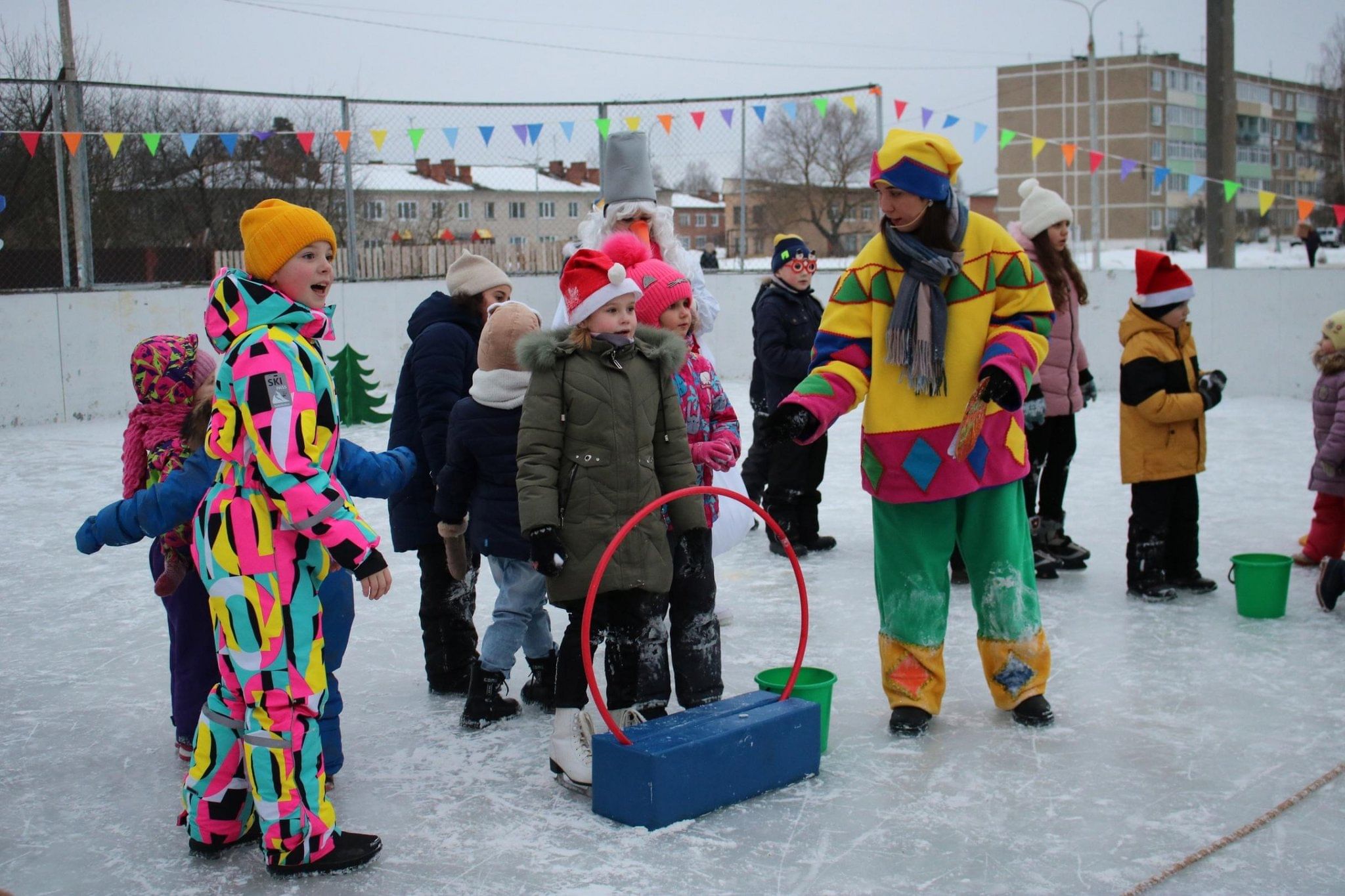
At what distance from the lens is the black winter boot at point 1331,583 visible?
182 inches

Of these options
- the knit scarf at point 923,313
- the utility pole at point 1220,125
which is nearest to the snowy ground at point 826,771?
the knit scarf at point 923,313

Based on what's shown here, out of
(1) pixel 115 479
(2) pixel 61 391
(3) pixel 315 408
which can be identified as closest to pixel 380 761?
(3) pixel 315 408

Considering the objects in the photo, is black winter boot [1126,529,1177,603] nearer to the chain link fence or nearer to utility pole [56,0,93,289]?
the chain link fence

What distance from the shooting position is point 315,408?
2709mm

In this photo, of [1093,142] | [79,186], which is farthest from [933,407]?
[1093,142]

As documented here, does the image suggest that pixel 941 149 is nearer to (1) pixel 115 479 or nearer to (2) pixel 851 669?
(2) pixel 851 669

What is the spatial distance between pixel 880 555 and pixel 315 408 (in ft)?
5.84

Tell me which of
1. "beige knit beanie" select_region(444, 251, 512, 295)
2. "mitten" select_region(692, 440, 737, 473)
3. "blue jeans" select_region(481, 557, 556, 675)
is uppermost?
"beige knit beanie" select_region(444, 251, 512, 295)

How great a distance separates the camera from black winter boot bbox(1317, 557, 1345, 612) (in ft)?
15.2

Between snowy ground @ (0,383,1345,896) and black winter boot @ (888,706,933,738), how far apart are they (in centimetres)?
5

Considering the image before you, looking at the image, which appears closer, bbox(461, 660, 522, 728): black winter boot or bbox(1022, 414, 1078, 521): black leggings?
bbox(461, 660, 522, 728): black winter boot

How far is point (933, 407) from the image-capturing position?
3535 mm

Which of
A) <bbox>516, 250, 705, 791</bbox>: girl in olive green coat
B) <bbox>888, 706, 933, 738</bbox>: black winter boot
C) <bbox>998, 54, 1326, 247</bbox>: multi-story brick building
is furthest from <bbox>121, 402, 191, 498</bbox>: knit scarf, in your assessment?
<bbox>998, 54, 1326, 247</bbox>: multi-story brick building

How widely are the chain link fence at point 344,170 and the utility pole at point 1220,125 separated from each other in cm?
338
